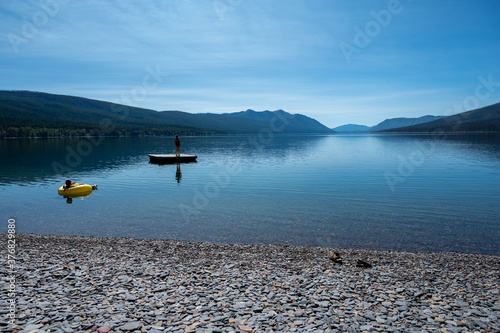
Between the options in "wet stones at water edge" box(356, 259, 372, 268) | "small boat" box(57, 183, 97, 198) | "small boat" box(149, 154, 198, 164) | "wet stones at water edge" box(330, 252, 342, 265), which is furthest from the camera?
"small boat" box(149, 154, 198, 164)

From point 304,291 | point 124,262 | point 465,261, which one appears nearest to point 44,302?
point 124,262

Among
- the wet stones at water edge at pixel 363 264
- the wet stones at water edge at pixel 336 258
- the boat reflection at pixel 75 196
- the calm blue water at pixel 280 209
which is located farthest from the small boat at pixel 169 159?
the wet stones at water edge at pixel 363 264

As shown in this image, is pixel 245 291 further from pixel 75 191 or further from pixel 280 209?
pixel 75 191

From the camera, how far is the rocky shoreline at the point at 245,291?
26.1ft

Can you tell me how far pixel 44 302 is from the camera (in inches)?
346

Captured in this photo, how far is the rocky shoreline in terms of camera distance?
7.97m

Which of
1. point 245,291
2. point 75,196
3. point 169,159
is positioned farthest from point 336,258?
point 169,159

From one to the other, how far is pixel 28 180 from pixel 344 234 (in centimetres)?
4082

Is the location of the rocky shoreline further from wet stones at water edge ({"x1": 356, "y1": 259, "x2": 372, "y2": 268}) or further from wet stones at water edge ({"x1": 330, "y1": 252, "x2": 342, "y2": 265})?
wet stones at water edge ({"x1": 330, "y1": 252, "x2": 342, "y2": 265})

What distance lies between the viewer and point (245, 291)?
395 inches

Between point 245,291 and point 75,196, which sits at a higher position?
point 245,291

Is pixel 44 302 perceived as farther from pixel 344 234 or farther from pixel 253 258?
pixel 344 234

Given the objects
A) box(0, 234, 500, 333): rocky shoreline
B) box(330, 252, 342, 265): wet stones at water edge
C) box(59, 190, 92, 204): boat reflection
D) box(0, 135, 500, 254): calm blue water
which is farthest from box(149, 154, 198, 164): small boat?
box(330, 252, 342, 265): wet stones at water edge

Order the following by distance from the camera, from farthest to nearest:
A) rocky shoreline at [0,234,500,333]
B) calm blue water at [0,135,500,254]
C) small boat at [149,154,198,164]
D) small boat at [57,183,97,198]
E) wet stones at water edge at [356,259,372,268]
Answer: small boat at [149,154,198,164] < small boat at [57,183,97,198] < calm blue water at [0,135,500,254] < wet stones at water edge at [356,259,372,268] < rocky shoreline at [0,234,500,333]
